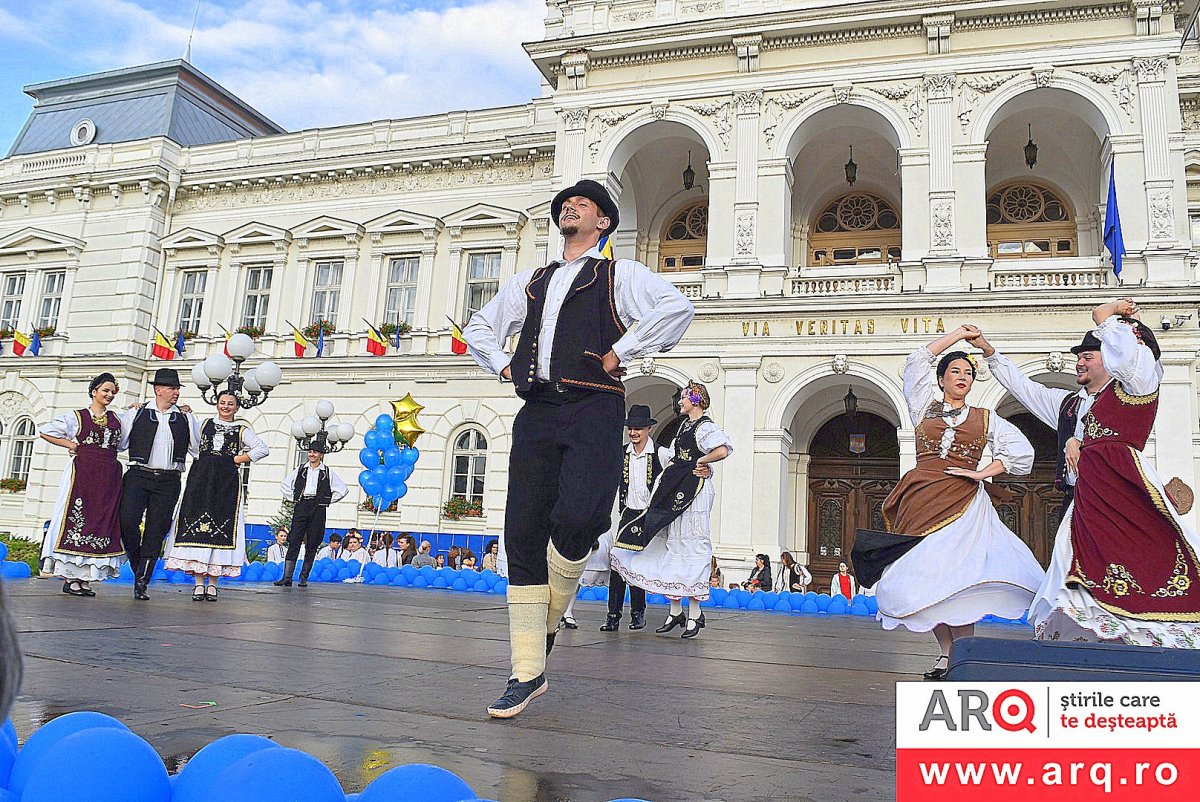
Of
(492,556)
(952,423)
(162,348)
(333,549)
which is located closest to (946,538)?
(952,423)

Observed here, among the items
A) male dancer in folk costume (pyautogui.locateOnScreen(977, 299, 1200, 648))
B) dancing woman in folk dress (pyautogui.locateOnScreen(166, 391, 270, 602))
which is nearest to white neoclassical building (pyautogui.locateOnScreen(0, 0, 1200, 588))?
dancing woman in folk dress (pyautogui.locateOnScreen(166, 391, 270, 602))

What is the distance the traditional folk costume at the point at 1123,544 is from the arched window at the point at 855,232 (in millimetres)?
17869

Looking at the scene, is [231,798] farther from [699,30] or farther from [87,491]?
[699,30]

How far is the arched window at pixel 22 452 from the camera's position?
86.0 feet

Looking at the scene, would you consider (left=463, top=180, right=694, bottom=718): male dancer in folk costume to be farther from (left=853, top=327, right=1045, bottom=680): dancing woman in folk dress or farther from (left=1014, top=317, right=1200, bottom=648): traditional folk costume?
(left=1014, top=317, right=1200, bottom=648): traditional folk costume

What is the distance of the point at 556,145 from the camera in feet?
71.7

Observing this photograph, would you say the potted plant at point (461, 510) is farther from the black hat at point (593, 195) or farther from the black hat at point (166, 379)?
the black hat at point (593, 195)

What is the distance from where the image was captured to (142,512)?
8.74 m

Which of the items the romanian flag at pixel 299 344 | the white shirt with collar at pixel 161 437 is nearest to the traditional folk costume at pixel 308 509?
the white shirt with collar at pixel 161 437

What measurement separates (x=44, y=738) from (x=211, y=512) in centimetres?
755

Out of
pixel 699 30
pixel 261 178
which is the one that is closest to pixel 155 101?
pixel 261 178

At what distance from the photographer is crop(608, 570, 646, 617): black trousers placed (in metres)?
8.35

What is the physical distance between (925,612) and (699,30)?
17.8 meters

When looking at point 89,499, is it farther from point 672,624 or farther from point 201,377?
point 672,624
